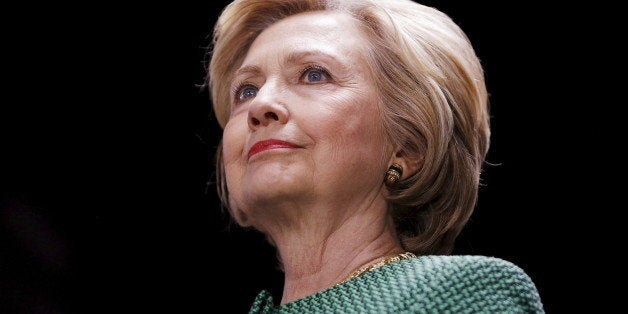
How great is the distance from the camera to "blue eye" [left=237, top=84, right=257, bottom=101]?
1.69m

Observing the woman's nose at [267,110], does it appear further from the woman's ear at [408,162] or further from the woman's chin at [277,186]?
the woman's ear at [408,162]

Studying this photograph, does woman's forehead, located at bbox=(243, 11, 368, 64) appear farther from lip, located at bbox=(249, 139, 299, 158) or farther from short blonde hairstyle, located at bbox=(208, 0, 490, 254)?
lip, located at bbox=(249, 139, 299, 158)

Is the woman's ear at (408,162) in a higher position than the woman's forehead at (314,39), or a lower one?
lower

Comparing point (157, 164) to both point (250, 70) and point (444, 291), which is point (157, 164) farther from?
point (444, 291)

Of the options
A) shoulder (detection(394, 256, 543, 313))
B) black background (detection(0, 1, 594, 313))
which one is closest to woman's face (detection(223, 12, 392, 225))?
shoulder (detection(394, 256, 543, 313))

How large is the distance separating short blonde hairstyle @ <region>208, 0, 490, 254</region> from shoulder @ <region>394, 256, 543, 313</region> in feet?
0.94

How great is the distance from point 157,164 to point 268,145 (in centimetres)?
81

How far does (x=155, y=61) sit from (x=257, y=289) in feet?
2.16

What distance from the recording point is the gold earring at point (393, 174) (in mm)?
1561

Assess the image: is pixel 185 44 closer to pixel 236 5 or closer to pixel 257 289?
pixel 236 5

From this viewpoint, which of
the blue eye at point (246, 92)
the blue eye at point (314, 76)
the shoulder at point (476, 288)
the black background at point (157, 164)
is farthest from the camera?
the black background at point (157, 164)

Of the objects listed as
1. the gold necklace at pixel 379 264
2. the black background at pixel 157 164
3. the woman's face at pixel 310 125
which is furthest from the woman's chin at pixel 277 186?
the black background at pixel 157 164

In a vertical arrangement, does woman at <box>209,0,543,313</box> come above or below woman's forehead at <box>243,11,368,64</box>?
below

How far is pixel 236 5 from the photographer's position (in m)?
1.82
